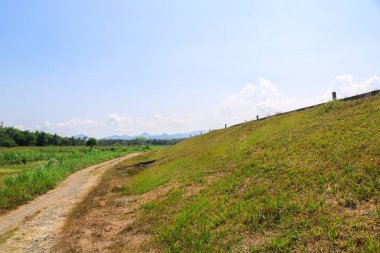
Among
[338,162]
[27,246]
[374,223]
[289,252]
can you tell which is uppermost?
[338,162]

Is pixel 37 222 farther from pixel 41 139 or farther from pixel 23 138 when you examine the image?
pixel 41 139

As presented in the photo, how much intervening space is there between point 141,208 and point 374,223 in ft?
31.9

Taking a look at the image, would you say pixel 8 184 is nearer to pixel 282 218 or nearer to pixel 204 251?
pixel 204 251

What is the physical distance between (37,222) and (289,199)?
11.1 m

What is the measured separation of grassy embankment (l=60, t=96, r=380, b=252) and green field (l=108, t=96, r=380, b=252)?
0.09 feet

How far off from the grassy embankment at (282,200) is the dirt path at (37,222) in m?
0.86

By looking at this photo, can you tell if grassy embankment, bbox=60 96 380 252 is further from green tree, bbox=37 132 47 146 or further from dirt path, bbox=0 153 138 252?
green tree, bbox=37 132 47 146

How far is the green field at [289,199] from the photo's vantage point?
6.40 m

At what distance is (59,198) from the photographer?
56.6 feet

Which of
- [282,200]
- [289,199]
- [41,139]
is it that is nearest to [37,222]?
[282,200]

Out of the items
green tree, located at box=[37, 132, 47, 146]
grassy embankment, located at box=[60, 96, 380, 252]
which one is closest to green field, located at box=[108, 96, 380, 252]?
grassy embankment, located at box=[60, 96, 380, 252]

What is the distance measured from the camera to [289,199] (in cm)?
830

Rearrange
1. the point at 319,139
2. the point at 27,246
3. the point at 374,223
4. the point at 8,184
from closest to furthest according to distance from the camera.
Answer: the point at 374,223 → the point at 27,246 → the point at 319,139 → the point at 8,184

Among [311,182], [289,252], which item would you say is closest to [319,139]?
[311,182]
